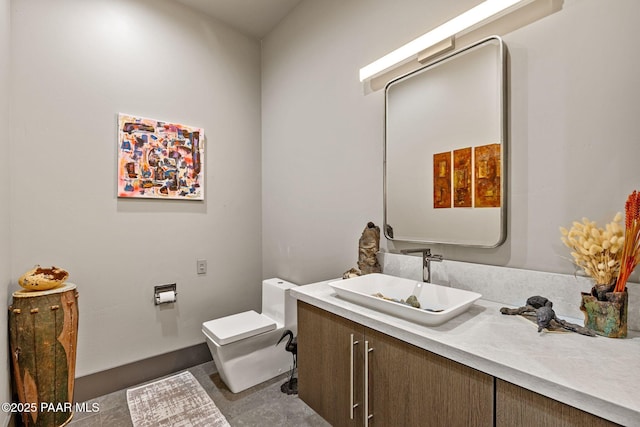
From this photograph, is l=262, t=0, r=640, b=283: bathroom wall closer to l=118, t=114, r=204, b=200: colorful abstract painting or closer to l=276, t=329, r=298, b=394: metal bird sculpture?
l=276, t=329, r=298, b=394: metal bird sculpture

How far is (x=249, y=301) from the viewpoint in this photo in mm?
2752

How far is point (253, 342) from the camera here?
2041 mm

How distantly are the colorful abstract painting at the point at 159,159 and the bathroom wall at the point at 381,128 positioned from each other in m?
0.63

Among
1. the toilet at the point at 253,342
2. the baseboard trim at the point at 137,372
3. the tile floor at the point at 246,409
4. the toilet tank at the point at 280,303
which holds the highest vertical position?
the toilet tank at the point at 280,303

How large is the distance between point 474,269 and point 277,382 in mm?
1546

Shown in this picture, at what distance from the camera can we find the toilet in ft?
6.40

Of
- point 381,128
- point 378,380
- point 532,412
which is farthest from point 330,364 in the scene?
point 381,128

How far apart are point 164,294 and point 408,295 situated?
5.77 ft

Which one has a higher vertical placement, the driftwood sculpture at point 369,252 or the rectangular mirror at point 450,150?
the rectangular mirror at point 450,150

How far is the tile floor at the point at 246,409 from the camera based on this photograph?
1.71 metres

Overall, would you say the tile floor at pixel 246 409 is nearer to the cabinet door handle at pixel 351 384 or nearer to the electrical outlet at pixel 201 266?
the cabinet door handle at pixel 351 384

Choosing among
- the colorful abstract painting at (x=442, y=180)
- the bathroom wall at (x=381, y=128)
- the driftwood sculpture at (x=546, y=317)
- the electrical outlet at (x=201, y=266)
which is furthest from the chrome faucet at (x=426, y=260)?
the electrical outlet at (x=201, y=266)

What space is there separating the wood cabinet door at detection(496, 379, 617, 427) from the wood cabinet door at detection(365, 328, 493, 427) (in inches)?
1.2

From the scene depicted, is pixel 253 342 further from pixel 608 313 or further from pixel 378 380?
pixel 608 313
